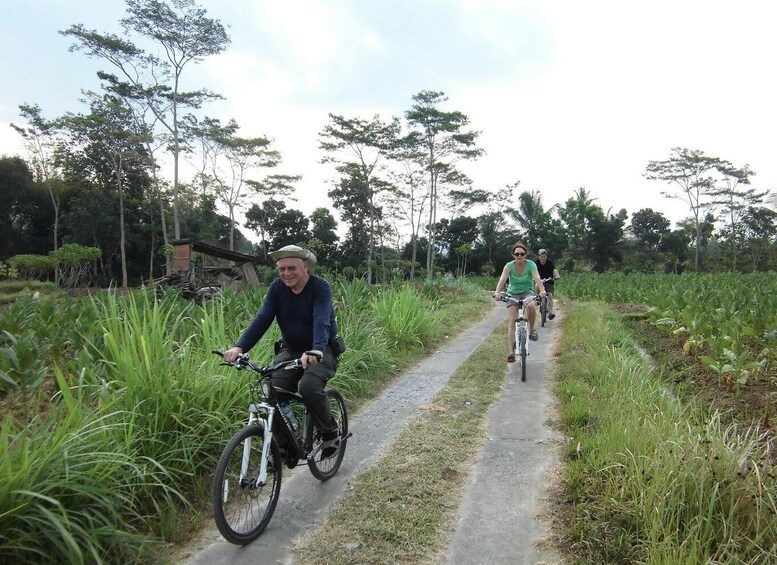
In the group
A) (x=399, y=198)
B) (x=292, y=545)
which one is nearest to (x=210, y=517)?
(x=292, y=545)

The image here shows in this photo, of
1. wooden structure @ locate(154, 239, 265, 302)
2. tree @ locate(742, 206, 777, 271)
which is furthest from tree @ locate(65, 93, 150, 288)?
tree @ locate(742, 206, 777, 271)

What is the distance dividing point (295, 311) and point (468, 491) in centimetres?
175

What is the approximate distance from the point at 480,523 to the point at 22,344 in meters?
3.27

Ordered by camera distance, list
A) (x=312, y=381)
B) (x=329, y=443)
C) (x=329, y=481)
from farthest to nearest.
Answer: (x=329, y=481) < (x=329, y=443) < (x=312, y=381)

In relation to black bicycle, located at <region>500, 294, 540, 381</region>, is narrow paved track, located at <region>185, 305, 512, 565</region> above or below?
below

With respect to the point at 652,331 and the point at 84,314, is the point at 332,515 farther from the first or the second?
the point at 652,331

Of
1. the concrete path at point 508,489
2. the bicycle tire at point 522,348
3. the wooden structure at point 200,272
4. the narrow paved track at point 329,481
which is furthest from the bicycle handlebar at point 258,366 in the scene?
the wooden structure at point 200,272

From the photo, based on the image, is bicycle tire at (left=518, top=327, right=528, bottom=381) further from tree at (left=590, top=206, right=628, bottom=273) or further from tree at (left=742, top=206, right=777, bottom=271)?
tree at (left=742, top=206, right=777, bottom=271)

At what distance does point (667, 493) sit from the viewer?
99.3 inches

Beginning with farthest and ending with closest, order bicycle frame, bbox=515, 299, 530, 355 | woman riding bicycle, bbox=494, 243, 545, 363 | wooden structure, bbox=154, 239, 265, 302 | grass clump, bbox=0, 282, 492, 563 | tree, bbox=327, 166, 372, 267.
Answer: tree, bbox=327, 166, 372, 267, wooden structure, bbox=154, 239, 265, 302, woman riding bicycle, bbox=494, 243, 545, 363, bicycle frame, bbox=515, 299, 530, 355, grass clump, bbox=0, 282, 492, 563

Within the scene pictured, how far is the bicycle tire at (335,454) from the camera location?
11.3 ft

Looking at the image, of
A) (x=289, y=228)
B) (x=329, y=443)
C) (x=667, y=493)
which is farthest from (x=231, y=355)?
(x=289, y=228)

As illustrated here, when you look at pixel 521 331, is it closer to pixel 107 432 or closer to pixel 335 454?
pixel 335 454

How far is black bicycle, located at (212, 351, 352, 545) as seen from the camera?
262cm
